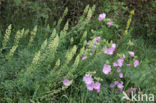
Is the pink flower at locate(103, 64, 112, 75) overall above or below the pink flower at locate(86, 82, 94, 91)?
above

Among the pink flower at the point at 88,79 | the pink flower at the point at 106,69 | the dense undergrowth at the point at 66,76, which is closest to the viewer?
the dense undergrowth at the point at 66,76

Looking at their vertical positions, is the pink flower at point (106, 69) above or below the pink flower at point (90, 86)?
above

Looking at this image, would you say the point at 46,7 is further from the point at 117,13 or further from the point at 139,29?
the point at 139,29

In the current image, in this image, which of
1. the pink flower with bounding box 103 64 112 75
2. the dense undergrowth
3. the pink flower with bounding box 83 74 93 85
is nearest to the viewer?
the dense undergrowth

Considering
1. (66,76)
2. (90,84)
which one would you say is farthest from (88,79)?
(66,76)

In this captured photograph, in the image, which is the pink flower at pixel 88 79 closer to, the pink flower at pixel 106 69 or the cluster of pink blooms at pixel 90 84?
the cluster of pink blooms at pixel 90 84

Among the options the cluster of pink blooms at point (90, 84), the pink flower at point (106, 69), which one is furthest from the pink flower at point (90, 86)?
the pink flower at point (106, 69)

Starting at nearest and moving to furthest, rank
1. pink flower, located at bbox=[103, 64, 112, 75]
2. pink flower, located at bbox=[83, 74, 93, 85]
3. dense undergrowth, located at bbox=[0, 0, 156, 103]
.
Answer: dense undergrowth, located at bbox=[0, 0, 156, 103] → pink flower, located at bbox=[83, 74, 93, 85] → pink flower, located at bbox=[103, 64, 112, 75]

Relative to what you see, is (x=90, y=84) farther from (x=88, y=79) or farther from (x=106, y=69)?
(x=106, y=69)

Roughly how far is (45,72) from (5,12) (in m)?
1.90

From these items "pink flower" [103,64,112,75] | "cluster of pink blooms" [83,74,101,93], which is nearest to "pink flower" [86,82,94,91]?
"cluster of pink blooms" [83,74,101,93]

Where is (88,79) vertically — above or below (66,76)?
below

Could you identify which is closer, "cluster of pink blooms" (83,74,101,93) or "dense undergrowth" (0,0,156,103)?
"dense undergrowth" (0,0,156,103)

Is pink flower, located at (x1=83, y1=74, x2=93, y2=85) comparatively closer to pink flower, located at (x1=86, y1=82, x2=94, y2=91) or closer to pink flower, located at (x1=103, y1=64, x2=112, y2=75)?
pink flower, located at (x1=86, y1=82, x2=94, y2=91)
